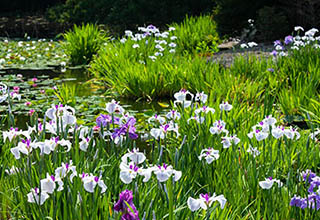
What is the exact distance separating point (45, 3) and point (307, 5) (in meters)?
15.2

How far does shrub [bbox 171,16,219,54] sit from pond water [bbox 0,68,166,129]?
1.71m

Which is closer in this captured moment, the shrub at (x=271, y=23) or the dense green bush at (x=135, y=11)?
the shrub at (x=271, y=23)

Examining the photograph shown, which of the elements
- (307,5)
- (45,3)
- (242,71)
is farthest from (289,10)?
(45,3)

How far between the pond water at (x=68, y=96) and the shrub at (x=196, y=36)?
171cm

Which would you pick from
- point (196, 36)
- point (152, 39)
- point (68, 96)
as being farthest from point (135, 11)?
point (68, 96)

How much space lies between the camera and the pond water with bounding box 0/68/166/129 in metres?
4.55

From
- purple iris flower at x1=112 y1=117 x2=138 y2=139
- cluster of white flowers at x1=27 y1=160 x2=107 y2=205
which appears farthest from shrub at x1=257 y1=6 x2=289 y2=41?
cluster of white flowers at x1=27 y1=160 x2=107 y2=205

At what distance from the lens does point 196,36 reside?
787 cm

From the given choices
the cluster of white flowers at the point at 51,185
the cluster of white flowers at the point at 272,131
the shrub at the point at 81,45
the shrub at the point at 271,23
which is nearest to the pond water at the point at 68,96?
the shrub at the point at 81,45

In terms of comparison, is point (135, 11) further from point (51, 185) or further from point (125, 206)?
point (125, 206)

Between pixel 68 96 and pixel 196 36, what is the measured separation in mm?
3676

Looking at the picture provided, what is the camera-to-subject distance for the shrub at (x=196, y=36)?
7570 millimetres

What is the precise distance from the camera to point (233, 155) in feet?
7.36

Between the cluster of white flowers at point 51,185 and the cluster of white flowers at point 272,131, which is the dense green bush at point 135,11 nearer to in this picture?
the cluster of white flowers at point 272,131
